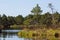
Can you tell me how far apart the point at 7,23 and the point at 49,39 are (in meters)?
71.4

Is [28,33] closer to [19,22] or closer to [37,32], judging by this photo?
[37,32]

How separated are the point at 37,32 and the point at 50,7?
74.6 feet

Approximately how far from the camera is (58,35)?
36.1 meters

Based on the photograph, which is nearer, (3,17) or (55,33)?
(55,33)

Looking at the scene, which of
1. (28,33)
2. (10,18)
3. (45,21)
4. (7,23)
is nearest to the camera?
(28,33)

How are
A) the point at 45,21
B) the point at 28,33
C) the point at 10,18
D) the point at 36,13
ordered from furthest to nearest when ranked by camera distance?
the point at 10,18 → the point at 36,13 → the point at 45,21 → the point at 28,33

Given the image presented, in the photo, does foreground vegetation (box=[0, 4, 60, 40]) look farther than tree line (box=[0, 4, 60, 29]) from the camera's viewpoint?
No

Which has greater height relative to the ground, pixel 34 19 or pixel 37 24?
pixel 34 19

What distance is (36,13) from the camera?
3580 inches

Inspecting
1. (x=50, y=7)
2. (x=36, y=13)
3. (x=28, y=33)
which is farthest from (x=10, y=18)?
(x=28, y=33)

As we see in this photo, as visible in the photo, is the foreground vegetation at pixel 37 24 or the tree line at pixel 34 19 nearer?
the foreground vegetation at pixel 37 24

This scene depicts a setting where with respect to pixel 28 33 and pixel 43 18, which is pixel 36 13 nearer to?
pixel 43 18

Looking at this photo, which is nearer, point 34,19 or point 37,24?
point 37,24

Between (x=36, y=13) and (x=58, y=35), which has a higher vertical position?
(x=36, y=13)
